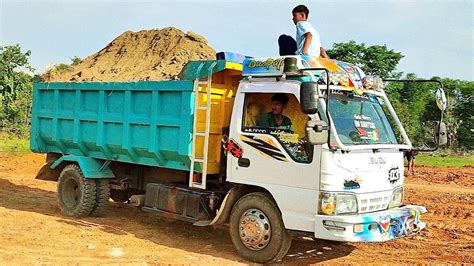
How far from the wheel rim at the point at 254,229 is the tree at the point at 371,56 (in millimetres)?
29628

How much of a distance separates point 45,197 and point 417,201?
27.7 ft

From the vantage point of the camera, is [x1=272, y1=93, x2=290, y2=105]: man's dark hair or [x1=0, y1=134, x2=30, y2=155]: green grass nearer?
[x1=272, y1=93, x2=290, y2=105]: man's dark hair

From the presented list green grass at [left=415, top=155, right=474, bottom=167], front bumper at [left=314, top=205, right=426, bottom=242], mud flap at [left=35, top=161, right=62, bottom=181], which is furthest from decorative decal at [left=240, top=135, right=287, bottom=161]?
green grass at [left=415, top=155, right=474, bottom=167]

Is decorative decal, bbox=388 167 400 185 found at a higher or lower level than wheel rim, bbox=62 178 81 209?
higher

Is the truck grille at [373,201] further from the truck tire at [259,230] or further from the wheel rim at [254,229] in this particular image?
the wheel rim at [254,229]

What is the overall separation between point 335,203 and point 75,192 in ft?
16.7

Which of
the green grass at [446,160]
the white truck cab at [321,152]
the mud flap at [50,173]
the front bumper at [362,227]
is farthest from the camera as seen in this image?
the green grass at [446,160]

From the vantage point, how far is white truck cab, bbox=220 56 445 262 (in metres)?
5.81

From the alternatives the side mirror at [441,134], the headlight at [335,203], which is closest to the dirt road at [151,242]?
the headlight at [335,203]

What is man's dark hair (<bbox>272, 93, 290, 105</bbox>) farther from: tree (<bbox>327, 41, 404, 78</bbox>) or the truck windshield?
tree (<bbox>327, 41, 404, 78</bbox>)

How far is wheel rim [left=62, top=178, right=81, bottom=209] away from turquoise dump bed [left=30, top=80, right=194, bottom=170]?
20.6 inches

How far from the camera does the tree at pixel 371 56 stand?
34875 millimetres

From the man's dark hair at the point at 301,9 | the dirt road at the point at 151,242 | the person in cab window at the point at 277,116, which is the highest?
the man's dark hair at the point at 301,9

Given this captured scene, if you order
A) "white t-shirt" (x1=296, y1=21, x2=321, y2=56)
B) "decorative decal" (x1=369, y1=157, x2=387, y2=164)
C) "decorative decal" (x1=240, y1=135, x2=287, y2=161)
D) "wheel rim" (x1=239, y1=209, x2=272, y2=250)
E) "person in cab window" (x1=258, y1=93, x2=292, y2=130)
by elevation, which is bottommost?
"wheel rim" (x1=239, y1=209, x2=272, y2=250)
